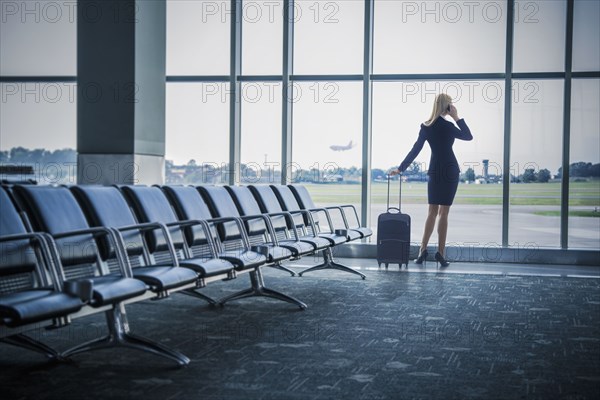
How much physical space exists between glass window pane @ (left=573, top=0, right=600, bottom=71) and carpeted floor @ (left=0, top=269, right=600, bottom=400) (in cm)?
315

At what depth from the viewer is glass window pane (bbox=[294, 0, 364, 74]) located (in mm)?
7945

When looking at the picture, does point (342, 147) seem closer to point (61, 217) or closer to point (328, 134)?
point (328, 134)

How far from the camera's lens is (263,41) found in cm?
814

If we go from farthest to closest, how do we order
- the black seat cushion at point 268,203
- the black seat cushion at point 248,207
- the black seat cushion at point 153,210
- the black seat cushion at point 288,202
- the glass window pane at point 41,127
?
the glass window pane at point 41,127
the black seat cushion at point 288,202
the black seat cushion at point 268,203
the black seat cushion at point 248,207
the black seat cushion at point 153,210

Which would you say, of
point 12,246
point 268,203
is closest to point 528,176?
point 268,203

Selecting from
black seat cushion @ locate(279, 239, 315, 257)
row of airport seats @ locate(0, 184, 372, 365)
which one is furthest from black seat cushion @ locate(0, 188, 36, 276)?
black seat cushion @ locate(279, 239, 315, 257)

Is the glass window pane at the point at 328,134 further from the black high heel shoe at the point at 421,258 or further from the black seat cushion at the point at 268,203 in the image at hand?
the black seat cushion at the point at 268,203

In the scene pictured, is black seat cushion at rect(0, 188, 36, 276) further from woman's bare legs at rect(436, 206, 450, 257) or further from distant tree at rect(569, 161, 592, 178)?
distant tree at rect(569, 161, 592, 178)

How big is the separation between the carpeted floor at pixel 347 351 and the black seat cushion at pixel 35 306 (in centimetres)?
37

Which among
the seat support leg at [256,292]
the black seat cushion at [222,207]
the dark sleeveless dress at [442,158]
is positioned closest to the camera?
the black seat cushion at [222,207]

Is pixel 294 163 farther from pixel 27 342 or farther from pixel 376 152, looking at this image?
pixel 27 342

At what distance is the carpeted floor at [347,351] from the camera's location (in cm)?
273

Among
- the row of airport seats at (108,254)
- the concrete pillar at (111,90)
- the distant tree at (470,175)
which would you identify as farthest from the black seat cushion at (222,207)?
the distant tree at (470,175)

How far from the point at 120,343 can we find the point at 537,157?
5.78m
